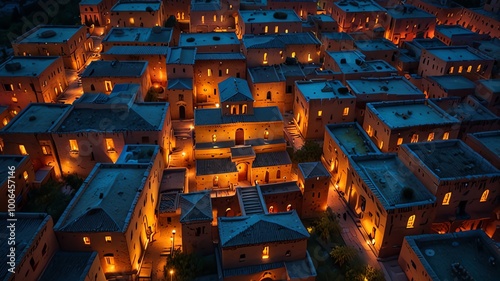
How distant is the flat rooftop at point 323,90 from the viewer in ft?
227

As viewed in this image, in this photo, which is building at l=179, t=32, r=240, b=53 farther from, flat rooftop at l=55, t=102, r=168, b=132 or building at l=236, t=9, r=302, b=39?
flat rooftop at l=55, t=102, r=168, b=132

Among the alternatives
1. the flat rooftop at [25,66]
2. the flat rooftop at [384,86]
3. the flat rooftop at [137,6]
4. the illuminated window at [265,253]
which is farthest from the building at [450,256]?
the flat rooftop at [137,6]

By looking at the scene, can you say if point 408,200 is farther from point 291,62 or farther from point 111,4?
point 111,4

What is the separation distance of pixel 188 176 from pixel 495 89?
56.3 m

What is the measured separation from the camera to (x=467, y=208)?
51.6 metres

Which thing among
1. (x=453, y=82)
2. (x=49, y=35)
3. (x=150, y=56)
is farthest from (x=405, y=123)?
(x=49, y=35)

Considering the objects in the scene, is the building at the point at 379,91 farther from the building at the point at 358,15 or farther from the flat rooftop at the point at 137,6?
the flat rooftop at the point at 137,6

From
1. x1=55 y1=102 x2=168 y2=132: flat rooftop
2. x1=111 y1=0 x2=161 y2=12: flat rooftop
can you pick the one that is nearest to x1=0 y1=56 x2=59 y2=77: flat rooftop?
x1=55 y1=102 x2=168 y2=132: flat rooftop

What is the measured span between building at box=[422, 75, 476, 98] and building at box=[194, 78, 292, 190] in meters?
32.9

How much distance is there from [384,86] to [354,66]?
32.0 ft

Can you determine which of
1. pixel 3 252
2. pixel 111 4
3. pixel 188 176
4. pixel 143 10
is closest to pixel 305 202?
pixel 188 176

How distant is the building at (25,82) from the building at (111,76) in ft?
27.5

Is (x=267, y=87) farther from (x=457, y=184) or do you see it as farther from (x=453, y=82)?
(x=457, y=184)

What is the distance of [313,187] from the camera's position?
53.7 meters
